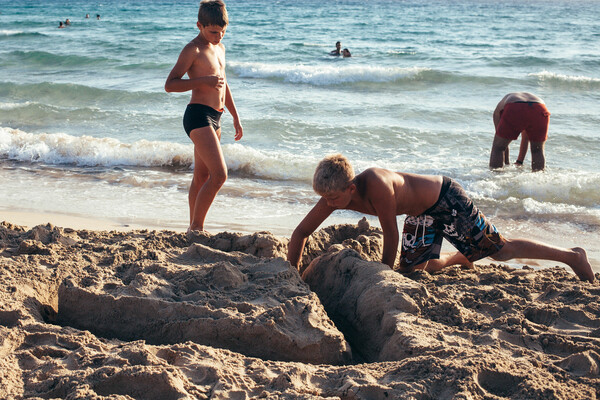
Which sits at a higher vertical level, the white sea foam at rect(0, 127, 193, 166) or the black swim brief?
the black swim brief

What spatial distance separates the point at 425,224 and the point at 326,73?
10.5 m

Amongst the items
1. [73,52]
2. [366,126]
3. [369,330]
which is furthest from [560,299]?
[73,52]

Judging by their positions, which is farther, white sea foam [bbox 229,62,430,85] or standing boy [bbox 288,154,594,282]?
white sea foam [bbox 229,62,430,85]

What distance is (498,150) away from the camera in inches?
282

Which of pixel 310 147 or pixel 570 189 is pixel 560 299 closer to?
pixel 570 189

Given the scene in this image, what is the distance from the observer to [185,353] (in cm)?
270

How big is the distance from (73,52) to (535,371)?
16.9m

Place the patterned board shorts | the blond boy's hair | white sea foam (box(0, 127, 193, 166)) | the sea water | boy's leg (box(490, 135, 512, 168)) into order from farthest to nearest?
white sea foam (box(0, 127, 193, 166))
boy's leg (box(490, 135, 512, 168))
the sea water
the patterned board shorts
the blond boy's hair

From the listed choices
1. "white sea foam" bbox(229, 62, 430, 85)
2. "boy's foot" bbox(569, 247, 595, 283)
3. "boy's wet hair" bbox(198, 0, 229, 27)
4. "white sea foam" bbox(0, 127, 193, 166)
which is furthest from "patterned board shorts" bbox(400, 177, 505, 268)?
"white sea foam" bbox(229, 62, 430, 85)

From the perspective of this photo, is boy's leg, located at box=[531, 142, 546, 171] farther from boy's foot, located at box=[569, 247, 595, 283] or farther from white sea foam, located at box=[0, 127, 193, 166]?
white sea foam, located at box=[0, 127, 193, 166]

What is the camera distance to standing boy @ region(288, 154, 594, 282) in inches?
140

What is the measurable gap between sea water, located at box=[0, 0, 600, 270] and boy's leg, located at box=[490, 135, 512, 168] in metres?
0.18

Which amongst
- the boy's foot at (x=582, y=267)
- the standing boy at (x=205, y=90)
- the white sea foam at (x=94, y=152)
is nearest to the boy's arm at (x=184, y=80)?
the standing boy at (x=205, y=90)

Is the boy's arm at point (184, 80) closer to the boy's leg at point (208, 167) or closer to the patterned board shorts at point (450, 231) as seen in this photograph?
the boy's leg at point (208, 167)
